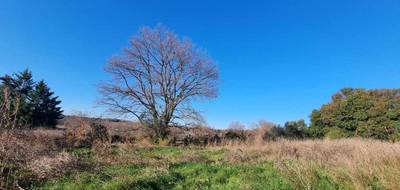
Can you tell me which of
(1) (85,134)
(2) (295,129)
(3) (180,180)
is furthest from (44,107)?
(3) (180,180)

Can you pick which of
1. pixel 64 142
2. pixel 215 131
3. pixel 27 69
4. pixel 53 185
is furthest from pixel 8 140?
pixel 27 69

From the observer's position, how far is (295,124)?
33.2 m

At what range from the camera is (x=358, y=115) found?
30000 mm

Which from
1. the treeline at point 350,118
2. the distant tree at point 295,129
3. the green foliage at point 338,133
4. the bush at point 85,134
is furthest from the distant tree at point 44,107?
the green foliage at point 338,133

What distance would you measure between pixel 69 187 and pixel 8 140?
4.94 ft

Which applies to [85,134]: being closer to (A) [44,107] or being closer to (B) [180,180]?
(B) [180,180]

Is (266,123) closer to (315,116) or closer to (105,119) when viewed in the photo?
(315,116)

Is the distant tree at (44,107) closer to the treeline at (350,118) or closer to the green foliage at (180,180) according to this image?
the treeline at (350,118)

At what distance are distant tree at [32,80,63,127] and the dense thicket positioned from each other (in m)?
31.1

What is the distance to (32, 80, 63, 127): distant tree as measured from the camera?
116ft

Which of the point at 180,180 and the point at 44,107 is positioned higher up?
the point at 44,107

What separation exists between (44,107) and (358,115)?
3624 cm

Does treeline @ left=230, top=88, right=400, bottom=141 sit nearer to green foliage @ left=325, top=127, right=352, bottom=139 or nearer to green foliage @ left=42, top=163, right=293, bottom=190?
green foliage @ left=325, top=127, right=352, bottom=139

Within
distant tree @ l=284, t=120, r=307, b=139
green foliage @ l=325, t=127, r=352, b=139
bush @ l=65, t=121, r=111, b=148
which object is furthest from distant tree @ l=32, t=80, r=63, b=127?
green foliage @ l=325, t=127, r=352, b=139
